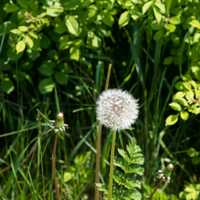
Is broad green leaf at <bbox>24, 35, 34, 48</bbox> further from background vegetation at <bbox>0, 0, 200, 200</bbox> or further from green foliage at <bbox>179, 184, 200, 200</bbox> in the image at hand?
green foliage at <bbox>179, 184, 200, 200</bbox>

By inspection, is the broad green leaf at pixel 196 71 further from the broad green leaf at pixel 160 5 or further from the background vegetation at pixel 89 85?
the broad green leaf at pixel 160 5

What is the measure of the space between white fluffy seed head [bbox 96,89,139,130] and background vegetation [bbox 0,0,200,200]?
61 centimetres

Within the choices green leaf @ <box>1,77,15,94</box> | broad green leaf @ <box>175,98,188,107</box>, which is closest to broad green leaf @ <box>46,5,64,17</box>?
green leaf @ <box>1,77,15,94</box>

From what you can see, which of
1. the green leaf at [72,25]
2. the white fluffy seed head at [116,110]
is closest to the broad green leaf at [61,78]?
the green leaf at [72,25]

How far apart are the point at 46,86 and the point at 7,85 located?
20 centimetres

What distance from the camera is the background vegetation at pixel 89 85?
8.76 feet

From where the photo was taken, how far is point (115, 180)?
213 cm

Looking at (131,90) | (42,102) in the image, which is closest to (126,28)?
(131,90)

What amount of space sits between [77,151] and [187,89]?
2.15 feet

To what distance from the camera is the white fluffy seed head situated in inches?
73.9

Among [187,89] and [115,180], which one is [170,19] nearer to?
[187,89]

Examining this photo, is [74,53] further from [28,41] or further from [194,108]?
[194,108]

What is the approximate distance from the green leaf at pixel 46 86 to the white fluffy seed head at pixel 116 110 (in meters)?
0.94

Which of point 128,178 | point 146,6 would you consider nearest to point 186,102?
point 146,6
